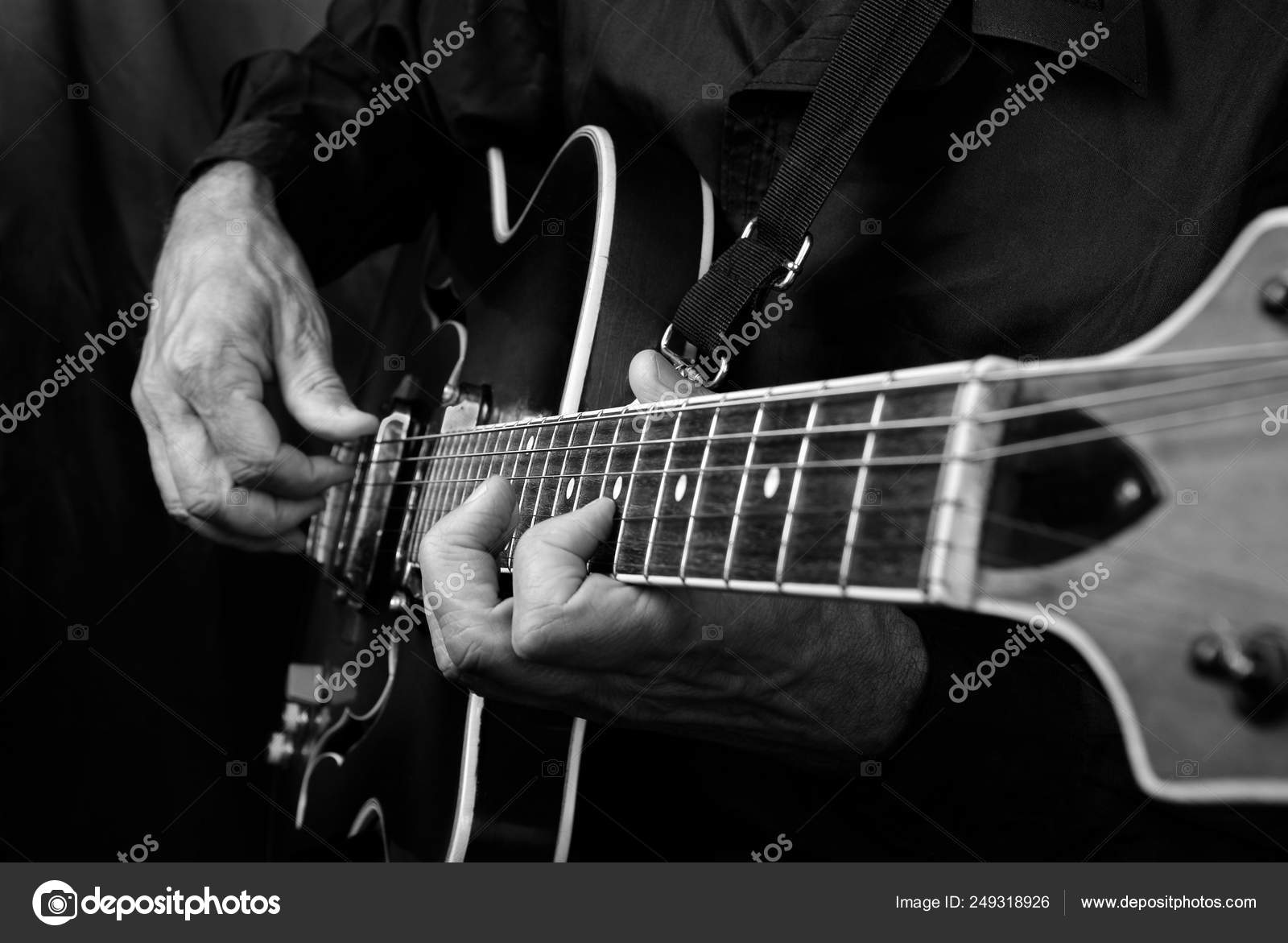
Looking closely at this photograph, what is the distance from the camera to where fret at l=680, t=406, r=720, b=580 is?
1.80 ft

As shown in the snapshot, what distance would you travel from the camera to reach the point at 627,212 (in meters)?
0.85

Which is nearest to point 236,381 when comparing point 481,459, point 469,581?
point 481,459

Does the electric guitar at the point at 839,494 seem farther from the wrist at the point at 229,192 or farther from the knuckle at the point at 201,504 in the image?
the wrist at the point at 229,192

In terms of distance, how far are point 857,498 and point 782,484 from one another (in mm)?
54

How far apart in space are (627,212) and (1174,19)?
441mm

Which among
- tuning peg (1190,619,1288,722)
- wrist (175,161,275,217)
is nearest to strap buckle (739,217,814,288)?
tuning peg (1190,619,1288,722)

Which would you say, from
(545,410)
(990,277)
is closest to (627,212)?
(545,410)

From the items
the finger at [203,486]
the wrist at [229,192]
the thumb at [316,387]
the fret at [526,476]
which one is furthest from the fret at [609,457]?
the wrist at [229,192]

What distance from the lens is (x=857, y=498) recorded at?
451mm

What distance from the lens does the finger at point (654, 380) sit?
739 millimetres

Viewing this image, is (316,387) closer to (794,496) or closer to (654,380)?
(654,380)

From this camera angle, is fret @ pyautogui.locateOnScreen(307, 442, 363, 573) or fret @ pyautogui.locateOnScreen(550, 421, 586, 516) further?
fret @ pyautogui.locateOnScreen(307, 442, 363, 573)

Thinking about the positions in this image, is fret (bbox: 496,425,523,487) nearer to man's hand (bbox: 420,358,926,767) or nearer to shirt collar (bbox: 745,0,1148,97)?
man's hand (bbox: 420,358,926,767)
